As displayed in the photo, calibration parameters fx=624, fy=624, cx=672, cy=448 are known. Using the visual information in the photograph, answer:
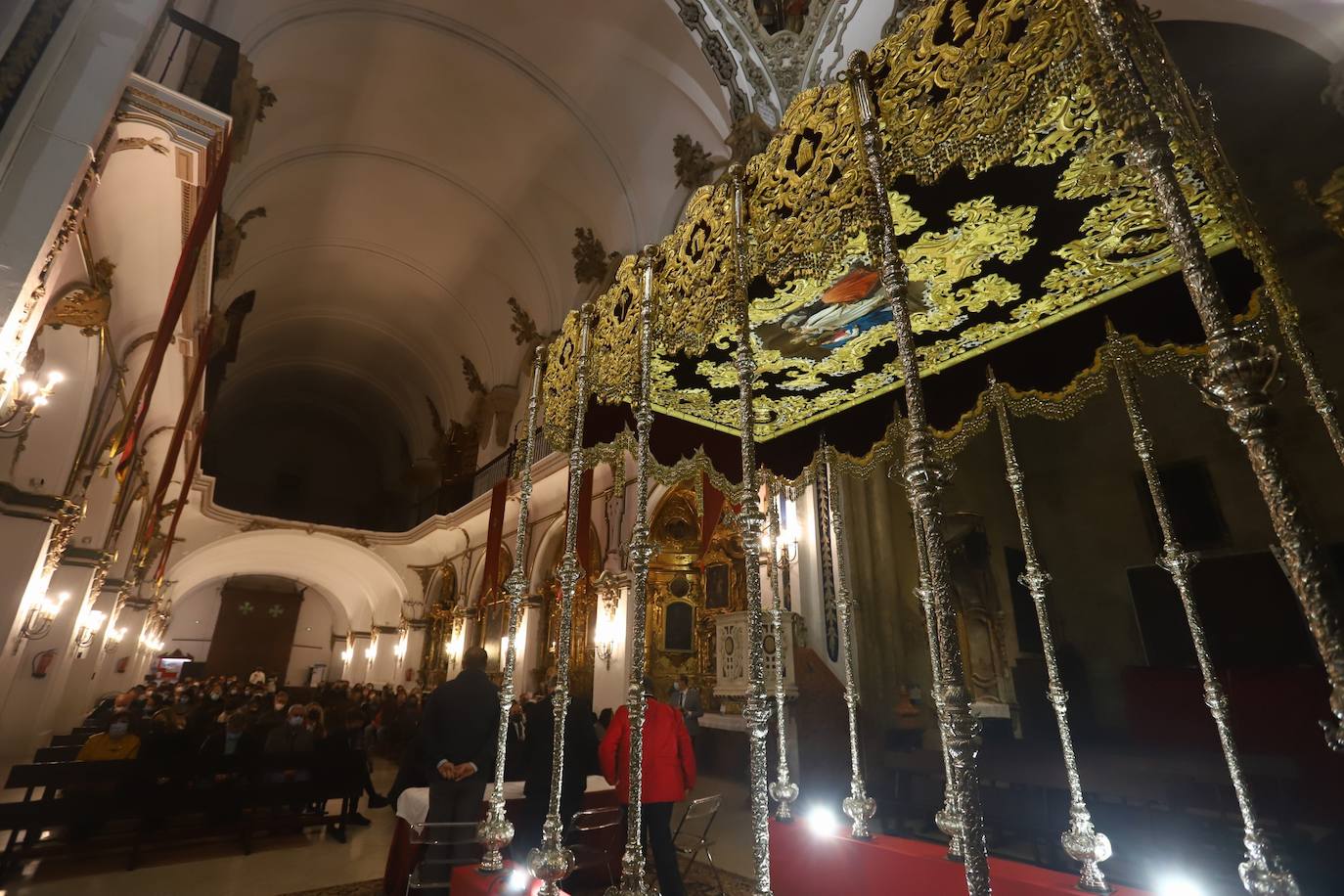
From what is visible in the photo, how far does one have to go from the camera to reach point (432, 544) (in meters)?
17.0

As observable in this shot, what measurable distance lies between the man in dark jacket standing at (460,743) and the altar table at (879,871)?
198 centimetres

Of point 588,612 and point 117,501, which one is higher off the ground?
point 117,501

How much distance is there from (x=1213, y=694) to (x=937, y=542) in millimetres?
2826

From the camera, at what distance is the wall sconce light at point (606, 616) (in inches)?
372

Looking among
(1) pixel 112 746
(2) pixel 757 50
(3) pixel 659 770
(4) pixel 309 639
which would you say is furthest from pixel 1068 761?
(4) pixel 309 639

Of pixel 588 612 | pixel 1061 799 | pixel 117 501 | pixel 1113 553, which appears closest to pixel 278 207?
pixel 117 501

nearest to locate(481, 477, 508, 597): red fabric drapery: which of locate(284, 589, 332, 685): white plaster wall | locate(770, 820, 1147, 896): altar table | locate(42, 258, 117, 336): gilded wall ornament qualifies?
locate(42, 258, 117, 336): gilded wall ornament

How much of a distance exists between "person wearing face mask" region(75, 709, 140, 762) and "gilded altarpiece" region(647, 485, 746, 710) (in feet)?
20.0

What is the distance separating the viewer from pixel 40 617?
738cm

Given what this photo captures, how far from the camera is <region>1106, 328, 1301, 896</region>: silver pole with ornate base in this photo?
2381 mm

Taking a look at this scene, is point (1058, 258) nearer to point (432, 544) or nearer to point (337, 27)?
point (337, 27)

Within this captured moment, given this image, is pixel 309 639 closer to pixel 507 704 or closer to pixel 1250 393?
pixel 507 704

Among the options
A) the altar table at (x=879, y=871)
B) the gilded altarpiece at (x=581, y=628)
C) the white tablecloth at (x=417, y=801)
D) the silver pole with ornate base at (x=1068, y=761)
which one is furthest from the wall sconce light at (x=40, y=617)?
the silver pole with ornate base at (x=1068, y=761)

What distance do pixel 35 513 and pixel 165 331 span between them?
3267 mm
